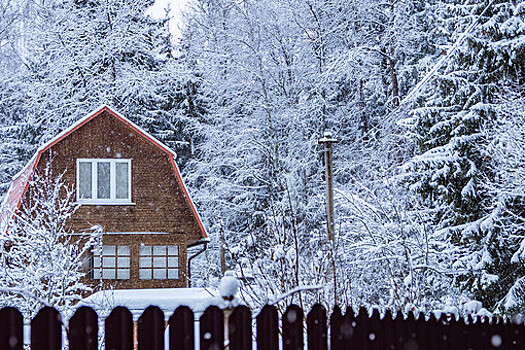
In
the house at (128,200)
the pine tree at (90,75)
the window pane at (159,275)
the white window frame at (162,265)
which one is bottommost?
the window pane at (159,275)

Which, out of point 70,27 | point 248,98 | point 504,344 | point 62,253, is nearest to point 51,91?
point 70,27

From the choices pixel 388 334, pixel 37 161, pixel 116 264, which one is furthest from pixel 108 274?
pixel 388 334

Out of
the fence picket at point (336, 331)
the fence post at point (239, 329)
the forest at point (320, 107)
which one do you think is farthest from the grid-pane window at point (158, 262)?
the fence post at point (239, 329)

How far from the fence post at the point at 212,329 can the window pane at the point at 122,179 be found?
54.4 ft

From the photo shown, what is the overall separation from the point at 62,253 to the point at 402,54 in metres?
14.0

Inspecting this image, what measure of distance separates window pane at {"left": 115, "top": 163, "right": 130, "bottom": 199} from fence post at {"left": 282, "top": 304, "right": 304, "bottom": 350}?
16.5 meters

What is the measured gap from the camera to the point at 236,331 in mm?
2943

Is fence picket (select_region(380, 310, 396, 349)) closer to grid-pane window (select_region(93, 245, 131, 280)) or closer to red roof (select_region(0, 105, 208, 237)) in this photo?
red roof (select_region(0, 105, 208, 237))

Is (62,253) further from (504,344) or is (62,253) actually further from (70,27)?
(70,27)

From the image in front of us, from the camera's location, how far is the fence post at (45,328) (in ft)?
8.84

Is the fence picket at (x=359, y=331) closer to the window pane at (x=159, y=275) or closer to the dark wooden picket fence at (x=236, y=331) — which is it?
the dark wooden picket fence at (x=236, y=331)

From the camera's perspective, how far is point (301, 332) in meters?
3.09

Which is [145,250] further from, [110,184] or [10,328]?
[10,328]

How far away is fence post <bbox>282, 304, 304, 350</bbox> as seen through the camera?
3076 millimetres
